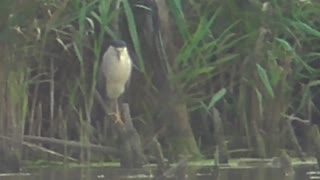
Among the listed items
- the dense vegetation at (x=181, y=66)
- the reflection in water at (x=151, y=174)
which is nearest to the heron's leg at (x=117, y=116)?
the dense vegetation at (x=181, y=66)

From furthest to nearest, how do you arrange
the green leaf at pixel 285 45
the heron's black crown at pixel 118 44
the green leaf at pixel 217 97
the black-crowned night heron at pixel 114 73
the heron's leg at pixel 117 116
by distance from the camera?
the black-crowned night heron at pixel 114 73, the heron's black crown at pixel 118 44, the green leaf at pixel 285 45, the green leaf at pixel 217 97, the heron's leg at pixel 117 116

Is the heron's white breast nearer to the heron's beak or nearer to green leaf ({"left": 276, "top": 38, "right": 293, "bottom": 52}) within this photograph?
the heron's beak

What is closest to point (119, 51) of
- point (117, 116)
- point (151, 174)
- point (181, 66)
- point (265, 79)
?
point (181, 66)

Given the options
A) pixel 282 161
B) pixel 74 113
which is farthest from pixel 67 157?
pixel 282 161

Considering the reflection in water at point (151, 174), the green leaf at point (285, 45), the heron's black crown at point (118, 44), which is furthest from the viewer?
the heron's black crown at point (118, 44)

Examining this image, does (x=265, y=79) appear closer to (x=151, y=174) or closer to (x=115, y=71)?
(x=151, y=174)

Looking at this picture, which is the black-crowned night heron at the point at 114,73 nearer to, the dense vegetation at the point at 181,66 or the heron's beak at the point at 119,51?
the heron's beak at the point at 119,51

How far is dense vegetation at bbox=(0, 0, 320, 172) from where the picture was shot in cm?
817

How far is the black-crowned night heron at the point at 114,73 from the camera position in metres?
8.65

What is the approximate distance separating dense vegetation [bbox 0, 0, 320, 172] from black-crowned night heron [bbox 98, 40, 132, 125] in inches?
4.3

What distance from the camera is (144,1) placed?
332 inches

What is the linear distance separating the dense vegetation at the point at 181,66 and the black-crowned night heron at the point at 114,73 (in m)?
0.11

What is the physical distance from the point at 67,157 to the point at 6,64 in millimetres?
686

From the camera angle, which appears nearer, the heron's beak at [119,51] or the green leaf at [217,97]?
the green leaf at [217,97]
